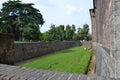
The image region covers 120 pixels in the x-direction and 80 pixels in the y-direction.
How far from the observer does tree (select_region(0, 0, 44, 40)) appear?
38412mm

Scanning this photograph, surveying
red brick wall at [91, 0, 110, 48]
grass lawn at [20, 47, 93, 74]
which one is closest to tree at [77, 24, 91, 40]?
grass lawn at [20, 47, 93, 74]

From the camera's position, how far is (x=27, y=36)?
36.5 meters

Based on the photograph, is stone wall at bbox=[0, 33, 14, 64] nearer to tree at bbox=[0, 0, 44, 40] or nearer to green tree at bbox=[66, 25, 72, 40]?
tree at bbox=[0, 0, 44, 40]

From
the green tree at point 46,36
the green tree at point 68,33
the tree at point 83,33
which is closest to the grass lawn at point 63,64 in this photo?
the green tree at point 46,36

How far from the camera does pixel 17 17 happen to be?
131ft

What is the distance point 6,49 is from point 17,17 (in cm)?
3443

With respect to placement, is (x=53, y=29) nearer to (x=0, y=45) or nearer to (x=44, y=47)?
(x=44, y=47)

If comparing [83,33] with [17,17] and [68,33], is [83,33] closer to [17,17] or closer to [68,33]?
[68,33]

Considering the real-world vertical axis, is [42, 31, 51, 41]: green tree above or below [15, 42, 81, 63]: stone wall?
above

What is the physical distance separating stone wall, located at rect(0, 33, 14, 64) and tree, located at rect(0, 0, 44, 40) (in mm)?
30464

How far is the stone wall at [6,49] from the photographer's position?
615 centimetres

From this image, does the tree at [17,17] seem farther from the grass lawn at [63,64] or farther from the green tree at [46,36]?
the grass lawn at [63,64]

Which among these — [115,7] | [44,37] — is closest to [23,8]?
[44,37]

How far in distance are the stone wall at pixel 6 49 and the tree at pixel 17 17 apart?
30464 millimetres
